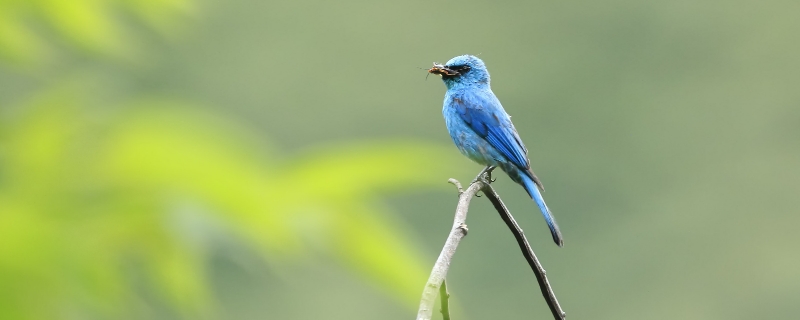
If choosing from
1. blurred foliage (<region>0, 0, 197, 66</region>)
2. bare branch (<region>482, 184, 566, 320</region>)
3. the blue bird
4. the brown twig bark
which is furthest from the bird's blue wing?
blurred foliage (<region>0, 0, 197, 66</region>)

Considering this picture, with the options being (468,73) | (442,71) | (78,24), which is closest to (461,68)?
(468,73)

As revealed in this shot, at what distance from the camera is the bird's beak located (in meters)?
4.30

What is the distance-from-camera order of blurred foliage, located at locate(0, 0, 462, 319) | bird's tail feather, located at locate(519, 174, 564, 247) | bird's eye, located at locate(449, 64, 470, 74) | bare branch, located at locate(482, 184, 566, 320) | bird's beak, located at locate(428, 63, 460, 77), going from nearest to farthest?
blurred foliage, located at locate(0, 0, 462, 319), bare branch, located at locate(482, 184, 566, 320), bird's tail feather, located at locate(519, 174, 564, 247), bird's beak, located at locate(428, 63, 460, 77), bird's eye, located at locate(449, 64, 470, 74)

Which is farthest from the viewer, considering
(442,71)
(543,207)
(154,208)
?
(442,71)

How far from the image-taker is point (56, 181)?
116cm

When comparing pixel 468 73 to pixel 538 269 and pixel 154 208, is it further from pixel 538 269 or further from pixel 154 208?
pixel 154 208

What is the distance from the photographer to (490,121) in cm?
466

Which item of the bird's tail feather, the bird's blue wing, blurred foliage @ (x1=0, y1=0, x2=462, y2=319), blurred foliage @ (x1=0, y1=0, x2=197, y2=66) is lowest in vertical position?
blurred foliage @ (x1=0, y1=0, x2=462, y2=319)

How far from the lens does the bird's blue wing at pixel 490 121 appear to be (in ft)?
14.2

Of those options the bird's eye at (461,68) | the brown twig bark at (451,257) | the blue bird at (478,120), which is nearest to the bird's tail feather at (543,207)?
the blue bird at (478,120)

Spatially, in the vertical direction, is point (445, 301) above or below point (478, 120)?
below

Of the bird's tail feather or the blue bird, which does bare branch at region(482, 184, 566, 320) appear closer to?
the bird's tail feather

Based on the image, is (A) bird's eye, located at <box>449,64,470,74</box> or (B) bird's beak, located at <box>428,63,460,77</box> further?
(A) bird's eye, located at <box>449,64,470,74</box>

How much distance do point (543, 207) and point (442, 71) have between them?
1.00 meters
